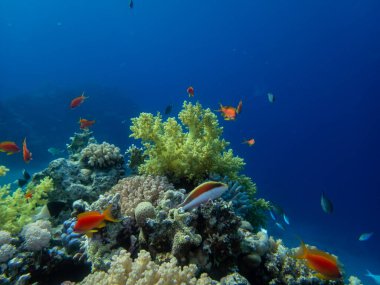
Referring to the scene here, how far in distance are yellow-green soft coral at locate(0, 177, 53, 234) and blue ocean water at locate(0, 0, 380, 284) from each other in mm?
4998

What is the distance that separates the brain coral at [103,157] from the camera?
6.67 meters

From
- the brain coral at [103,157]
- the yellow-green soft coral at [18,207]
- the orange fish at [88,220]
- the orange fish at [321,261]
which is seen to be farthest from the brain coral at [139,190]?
the orange fish at [321,261]

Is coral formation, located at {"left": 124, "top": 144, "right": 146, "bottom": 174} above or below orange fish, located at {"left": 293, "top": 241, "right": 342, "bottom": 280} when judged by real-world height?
above

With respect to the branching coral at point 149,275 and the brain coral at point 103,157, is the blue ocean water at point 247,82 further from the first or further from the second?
the brain coral at point 103,157

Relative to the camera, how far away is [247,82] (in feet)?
303

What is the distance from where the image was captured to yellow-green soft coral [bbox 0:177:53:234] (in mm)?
4594

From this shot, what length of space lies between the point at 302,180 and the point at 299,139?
13055 millimetres

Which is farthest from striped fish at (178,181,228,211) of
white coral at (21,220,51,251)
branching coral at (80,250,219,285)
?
white coral at (21,220,51,251)

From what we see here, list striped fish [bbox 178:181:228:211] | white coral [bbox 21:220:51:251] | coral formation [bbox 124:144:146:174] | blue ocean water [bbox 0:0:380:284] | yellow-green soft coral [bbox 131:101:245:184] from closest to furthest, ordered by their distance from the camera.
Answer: striped fish [bbox 178:181:228:211], white coral [bbox 21:220:51:251], yellow-green soft coral [bbox 131:101:245:184], coral formation [bbox 124:144:146:174], blue ocean water [bbox 0:0:380:284]

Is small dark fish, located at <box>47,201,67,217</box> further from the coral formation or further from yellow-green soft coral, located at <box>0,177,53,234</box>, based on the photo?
the coral formation

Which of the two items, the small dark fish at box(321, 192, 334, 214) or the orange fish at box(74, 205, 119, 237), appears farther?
the small dark fish at box(321, 192, 334, 214)

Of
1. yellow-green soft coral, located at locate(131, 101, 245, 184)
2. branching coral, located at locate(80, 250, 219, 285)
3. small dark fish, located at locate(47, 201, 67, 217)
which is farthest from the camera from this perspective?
yellow-green soft coral, located at locate(131, 101, 245, 184)

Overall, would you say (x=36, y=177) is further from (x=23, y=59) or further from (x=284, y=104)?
(x=23, y=59)

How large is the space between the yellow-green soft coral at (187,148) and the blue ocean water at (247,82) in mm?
2292
